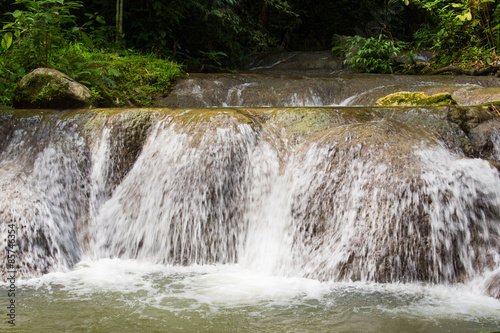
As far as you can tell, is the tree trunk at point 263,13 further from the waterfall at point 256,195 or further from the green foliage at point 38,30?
the waterfall at point 256,195

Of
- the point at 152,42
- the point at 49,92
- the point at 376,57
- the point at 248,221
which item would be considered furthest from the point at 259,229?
the point at 376,57

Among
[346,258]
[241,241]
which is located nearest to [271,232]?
[241,241]

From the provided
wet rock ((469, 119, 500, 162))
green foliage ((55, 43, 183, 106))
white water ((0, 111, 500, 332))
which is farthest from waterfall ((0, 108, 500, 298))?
green foliage ((55, 43, 183, 106))

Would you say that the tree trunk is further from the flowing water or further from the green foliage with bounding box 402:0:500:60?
the flowing water

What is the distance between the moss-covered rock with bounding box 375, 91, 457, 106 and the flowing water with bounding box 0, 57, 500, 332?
761mm

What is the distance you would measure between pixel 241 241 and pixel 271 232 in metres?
0.35

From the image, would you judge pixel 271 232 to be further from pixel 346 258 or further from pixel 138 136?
pixel 138 136

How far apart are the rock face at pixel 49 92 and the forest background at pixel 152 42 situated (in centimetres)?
33

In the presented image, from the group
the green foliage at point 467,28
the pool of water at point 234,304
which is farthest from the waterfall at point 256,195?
the green foliage at point 467,28

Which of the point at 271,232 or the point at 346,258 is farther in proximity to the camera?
the point at 271,232

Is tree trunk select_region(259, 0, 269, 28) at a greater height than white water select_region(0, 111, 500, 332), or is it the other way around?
tree trunk select_region(259, 0, 269, 28)

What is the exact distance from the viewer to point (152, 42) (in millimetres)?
9703

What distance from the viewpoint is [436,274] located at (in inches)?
135

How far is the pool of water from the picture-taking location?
2.62m
